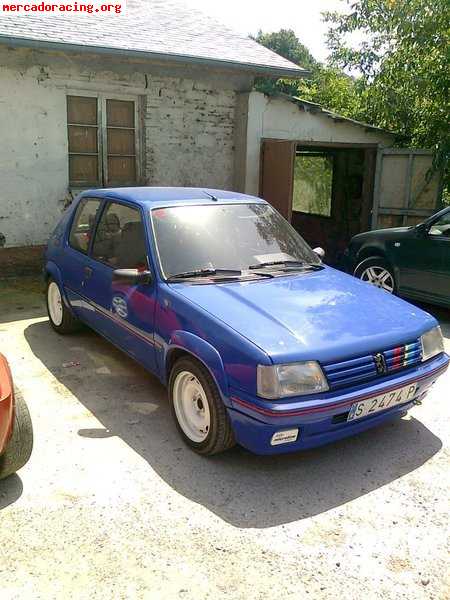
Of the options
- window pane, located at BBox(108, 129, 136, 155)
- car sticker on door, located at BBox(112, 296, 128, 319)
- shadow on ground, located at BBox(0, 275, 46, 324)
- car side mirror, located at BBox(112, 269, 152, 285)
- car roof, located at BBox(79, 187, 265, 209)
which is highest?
window pane, located at BBox(108, 129, 136, 155)

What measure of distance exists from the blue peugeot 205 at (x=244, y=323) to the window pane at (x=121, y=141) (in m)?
4.52

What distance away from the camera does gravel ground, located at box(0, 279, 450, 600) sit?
2480 millimetres

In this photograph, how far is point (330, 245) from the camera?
12.7 metres

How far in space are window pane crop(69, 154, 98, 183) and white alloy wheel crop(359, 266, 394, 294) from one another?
4593mm

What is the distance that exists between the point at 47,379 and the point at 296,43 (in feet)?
193

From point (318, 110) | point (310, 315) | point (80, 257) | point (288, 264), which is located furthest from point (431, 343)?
point (318, 110)

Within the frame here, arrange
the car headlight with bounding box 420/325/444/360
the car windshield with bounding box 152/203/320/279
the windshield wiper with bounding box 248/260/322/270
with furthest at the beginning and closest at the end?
the windshield wiper with bounding box 248/260/322/270 < the car windshield with bounding box 152/203/320/279 < the car headlight with bounding box 420/325/444/360

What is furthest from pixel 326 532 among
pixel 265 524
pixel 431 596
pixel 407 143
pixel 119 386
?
pixel 407 143

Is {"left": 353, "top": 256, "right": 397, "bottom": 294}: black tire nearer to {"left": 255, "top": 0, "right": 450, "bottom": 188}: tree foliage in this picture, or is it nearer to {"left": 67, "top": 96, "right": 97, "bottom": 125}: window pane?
{"left": 255, "top": 0, "right": 450, "bottom": 188}: tree foliage

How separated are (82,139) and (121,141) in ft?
2.22

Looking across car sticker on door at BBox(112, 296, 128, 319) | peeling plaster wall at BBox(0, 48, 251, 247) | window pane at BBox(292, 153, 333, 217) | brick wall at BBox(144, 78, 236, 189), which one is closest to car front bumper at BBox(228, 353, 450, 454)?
car sticker on door at BBox(112, 296, 128, 319)

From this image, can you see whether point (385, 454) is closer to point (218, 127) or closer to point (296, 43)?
point (218, 127)

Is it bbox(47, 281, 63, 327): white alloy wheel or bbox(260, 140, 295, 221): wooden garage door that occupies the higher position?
bbox(260, 140, 295, 221): wooden garage door

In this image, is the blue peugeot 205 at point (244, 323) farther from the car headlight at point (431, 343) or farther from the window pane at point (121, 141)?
the window pane at point (121, 141)
